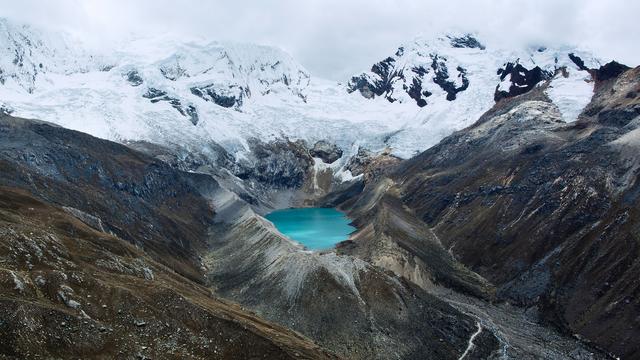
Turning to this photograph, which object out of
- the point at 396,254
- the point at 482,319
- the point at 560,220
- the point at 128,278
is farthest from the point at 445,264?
the point at 128,278

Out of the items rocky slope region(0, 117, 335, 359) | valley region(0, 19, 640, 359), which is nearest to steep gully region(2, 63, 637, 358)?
valley region(0, 19, 640, 359)

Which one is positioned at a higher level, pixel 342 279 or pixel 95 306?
pixel 342 279

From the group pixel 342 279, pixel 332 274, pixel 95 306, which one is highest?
pixel 332 274

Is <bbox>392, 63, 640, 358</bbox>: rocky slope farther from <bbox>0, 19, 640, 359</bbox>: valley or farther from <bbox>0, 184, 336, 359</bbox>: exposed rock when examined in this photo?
Answer: <bbox>0, 184, 336, 359</bbox>: exposed rock

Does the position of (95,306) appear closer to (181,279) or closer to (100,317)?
(100,317)

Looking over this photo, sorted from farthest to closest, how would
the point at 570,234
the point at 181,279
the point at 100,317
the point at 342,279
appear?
the point at 570,234, the point at 342,279, the point at 181,279, the point at 100,317

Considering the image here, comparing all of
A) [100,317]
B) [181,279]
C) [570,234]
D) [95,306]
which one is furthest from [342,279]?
[100,317]

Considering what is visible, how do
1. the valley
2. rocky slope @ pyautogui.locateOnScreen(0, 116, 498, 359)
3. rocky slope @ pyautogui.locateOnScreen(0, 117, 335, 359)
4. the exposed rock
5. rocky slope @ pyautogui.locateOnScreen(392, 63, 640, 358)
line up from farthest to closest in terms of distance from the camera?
rocky slope @ pyautogui.locateOnScreen(392, 63, 640, 358), rocky slope @ pyautogui.locateOnScreen(0, 116, 498, 359), the valley, rocky slope @ pyautogui.locateOnScreen(0, 117, 335, 359), the exposed rock

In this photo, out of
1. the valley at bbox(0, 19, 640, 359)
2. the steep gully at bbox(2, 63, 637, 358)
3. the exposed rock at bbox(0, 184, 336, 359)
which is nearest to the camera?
the exposed rock at bbox(0, 184, 336, 359)

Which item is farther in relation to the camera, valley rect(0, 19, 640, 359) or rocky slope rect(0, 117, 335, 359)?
valley rect(0, 19, 640, 359)

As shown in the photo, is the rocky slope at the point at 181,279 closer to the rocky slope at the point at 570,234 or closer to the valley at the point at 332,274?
the valley at the point at 332,274

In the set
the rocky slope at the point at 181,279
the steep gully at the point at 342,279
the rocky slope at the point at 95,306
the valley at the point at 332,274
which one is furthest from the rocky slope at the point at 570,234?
the rocky slope at the point at 95,306

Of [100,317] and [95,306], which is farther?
[95,306]
